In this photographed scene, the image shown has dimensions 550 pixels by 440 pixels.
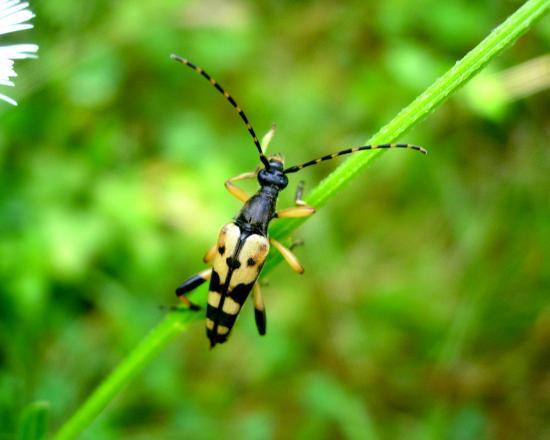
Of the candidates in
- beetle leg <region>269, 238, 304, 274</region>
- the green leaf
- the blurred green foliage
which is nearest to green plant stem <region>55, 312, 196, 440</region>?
the green leaf

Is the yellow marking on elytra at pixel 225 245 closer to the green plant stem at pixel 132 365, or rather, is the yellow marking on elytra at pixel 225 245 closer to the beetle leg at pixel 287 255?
the beetle leg at pixel 287 255

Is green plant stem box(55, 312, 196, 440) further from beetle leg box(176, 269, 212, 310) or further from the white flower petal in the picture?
the white flower petal

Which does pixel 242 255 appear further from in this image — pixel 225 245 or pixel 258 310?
pixel 258 310

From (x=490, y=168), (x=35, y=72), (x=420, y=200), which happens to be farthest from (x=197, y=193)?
(x=490, y=168)

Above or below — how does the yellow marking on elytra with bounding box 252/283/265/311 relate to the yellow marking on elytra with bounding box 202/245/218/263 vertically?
below

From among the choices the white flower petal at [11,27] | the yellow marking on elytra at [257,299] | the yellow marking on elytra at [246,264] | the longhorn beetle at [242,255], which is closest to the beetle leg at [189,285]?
the longhorn beetle at [242,255]

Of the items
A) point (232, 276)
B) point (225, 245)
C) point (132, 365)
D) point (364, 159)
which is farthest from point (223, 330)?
point (364, 159)
